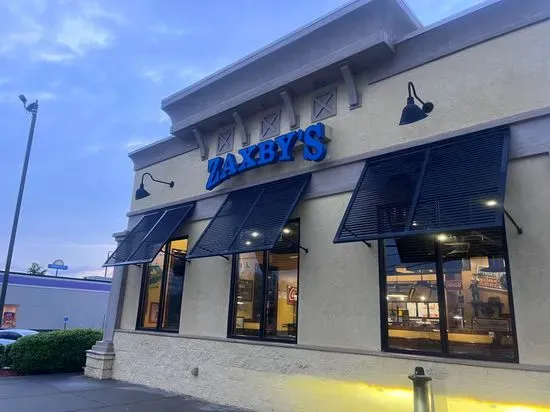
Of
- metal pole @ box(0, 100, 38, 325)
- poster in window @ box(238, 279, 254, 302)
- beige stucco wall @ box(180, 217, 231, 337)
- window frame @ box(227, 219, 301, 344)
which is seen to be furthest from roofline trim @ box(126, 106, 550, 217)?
metal pole @ box(0, 100, 38, 325)

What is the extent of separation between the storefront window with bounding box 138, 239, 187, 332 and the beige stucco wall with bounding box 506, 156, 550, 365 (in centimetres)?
787

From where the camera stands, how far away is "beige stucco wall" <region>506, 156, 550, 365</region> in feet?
18.7

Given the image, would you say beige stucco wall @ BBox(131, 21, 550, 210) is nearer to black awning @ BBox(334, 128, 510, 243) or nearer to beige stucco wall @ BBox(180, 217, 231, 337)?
black awning @ BBox(334, 128, 510, 243)

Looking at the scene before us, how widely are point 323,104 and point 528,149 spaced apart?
418 cm

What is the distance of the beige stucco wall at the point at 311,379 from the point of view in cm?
583

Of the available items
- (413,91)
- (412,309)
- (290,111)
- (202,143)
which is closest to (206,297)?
(202,143)

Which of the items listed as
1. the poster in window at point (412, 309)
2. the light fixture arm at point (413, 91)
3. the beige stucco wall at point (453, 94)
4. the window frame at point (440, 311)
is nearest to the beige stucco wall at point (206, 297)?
the beige stucco wall at point (453, 94)

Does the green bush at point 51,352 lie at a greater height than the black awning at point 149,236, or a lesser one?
lesser

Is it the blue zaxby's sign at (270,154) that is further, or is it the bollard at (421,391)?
the blue zaxby's sign at (270,154)

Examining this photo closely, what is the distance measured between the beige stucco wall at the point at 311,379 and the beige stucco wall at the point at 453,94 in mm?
3879

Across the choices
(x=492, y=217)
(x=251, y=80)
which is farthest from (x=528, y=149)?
(x=251, y=80)

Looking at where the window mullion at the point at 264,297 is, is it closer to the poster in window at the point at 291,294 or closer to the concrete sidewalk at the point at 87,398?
the poster in window at the point at 291,294

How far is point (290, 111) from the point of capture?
31.3 ft

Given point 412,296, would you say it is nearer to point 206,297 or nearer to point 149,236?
point 206,297
